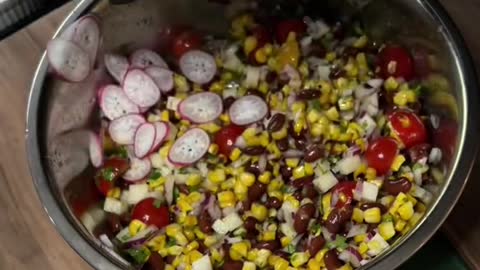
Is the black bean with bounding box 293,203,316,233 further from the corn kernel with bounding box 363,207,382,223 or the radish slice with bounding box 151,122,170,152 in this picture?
the radish slice with bounding box 151,122,170,152

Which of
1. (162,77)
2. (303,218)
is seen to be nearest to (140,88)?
(162,77)

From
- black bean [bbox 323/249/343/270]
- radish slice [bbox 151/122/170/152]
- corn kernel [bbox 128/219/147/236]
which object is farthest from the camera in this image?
radish slice [bbox 151/122/170/152]

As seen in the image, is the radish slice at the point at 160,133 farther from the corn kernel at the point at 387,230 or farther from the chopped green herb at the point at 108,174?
the corn kernel at the point at 387,230

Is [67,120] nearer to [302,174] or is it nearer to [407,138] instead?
[302,174]

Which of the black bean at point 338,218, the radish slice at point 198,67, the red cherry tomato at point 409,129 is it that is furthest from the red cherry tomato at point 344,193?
the radish slice at point 198,67

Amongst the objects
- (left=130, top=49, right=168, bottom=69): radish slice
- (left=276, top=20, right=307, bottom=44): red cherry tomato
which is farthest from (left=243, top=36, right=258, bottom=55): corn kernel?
(left=130, top=49, right=168, bottom=69): radish slice

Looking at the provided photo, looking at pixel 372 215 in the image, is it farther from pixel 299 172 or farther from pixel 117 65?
pixel 117 65
